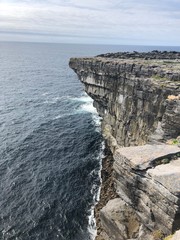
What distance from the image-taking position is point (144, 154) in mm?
23672

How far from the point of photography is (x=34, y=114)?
92562mm

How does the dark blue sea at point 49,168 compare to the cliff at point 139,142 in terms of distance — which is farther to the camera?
the dark blue sea at point 49,168

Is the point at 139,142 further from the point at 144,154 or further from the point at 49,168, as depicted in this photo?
the point at 144,154

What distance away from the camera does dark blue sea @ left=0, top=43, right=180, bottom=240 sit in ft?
148

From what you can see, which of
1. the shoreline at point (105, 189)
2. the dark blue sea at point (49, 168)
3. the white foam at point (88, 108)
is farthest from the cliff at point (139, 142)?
the white foam at point (88, 108)

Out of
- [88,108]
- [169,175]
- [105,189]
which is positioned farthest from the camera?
[88,108]

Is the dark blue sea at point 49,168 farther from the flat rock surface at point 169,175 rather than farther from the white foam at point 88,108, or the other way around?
the flat rock surface at point 169,175

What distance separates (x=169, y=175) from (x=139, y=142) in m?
29.1

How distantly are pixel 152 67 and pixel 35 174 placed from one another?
2881cm

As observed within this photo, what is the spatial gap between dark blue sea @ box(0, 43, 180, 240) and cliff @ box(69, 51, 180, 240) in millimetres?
4514

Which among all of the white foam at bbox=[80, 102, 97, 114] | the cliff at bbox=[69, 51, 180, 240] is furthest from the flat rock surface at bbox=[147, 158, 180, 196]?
the white foam at bbox=[80, 102, 97, 114]

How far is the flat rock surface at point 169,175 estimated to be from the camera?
1931 centimetres

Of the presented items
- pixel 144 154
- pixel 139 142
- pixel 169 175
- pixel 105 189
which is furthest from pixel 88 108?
pixel 169 175

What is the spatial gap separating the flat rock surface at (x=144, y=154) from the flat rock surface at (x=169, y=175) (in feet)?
2.74
